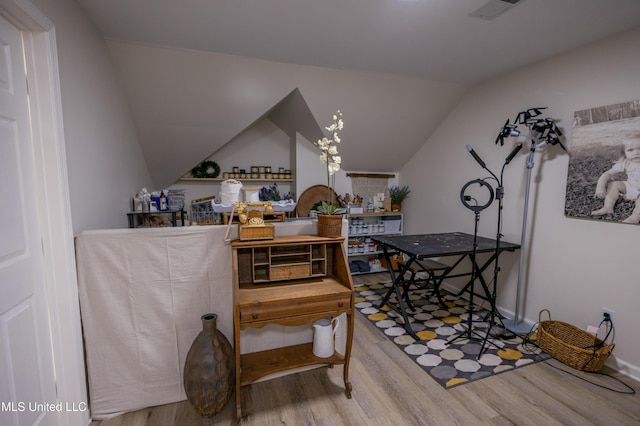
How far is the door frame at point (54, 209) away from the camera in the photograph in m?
1.38

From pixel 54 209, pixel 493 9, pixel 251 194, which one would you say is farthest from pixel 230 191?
pixel 493 9

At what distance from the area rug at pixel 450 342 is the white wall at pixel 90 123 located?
2.43m

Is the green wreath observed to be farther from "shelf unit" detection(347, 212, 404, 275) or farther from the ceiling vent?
the ceiling vent

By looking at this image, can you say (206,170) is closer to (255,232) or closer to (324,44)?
(324,44)

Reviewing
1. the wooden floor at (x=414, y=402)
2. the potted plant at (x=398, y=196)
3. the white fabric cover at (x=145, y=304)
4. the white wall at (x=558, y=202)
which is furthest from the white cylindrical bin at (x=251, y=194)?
the potted plant at (x=398, y=196)

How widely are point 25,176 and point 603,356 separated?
3.62 metres

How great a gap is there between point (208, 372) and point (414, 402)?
4.15 feet

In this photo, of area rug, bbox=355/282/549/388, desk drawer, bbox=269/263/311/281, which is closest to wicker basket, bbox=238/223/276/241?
desk drawer, bbox=269/263/311/281

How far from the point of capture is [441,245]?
283 cm

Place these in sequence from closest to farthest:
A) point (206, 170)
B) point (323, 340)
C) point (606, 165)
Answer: point (323, 340) → point (606, 165) → point (206, 170)

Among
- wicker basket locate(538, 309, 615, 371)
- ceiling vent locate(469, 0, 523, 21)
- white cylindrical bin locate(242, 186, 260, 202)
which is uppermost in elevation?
ceiling vent locate(469, 0, 523, 21)

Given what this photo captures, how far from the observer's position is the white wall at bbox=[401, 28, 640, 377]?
2146 mm

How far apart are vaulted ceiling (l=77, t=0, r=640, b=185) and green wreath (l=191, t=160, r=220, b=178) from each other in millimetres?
216

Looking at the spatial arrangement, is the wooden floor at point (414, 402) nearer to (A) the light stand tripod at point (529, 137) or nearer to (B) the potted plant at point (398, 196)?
(A) the light stand tripod at point (529, 137)
